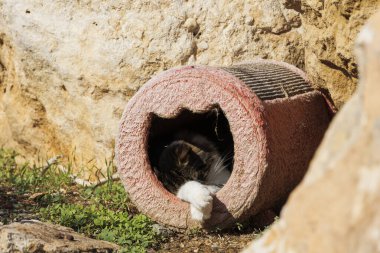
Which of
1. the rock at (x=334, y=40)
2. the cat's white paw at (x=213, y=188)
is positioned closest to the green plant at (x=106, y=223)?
the cat's white paw at (x=213, y=188)

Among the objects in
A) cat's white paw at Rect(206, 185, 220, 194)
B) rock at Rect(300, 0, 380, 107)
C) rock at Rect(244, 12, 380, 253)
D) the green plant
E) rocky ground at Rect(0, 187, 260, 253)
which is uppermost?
rock at Rect(244, 12, 380, 253)

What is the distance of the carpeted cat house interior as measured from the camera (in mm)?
3930

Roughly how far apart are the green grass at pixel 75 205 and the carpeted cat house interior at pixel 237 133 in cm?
20

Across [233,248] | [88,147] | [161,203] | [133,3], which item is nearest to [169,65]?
[133,3]

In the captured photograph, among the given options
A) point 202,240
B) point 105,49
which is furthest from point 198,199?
point 105,49

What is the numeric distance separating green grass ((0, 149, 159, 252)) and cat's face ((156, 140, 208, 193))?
12.0 inches

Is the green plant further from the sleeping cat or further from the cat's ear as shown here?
the cat's ear

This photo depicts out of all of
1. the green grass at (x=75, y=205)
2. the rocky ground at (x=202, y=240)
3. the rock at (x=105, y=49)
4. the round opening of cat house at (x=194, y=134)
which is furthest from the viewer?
the rock at (x=105, y=49)

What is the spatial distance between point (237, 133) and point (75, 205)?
53.0 inches

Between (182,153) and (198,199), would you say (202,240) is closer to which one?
(198,199)

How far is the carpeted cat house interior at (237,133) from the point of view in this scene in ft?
12.9

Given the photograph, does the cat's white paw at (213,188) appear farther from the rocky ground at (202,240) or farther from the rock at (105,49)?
the rock at (105,49)

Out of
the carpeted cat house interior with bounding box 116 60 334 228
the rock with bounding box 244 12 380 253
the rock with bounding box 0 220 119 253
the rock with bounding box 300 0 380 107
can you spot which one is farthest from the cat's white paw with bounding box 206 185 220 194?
the rock with bounding box 244 12 380 253

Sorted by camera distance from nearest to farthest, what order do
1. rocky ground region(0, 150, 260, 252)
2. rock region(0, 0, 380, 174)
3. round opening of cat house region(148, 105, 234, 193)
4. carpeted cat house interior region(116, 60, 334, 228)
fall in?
rocky ground region(0, 150, 260, 252) < carpeted cat house interior region(116, 60, 334, 228) < round opening of cat house region(148, 105, 234, 193) < rock region(0, 0, 380, 174)
